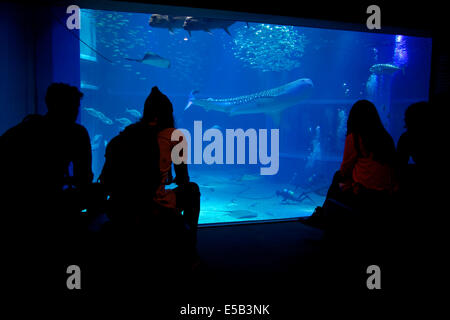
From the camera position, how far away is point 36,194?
1.69 meters

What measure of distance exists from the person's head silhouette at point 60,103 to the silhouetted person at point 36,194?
163 mm

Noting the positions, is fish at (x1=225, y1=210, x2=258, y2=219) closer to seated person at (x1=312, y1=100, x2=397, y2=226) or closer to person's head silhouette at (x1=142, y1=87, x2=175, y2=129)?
seated person at (x1=312, y1=100, x2=397, y2=226)

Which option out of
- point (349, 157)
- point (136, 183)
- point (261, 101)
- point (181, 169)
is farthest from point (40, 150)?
point (261, 101)

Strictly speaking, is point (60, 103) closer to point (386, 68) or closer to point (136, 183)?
point (136, 183)

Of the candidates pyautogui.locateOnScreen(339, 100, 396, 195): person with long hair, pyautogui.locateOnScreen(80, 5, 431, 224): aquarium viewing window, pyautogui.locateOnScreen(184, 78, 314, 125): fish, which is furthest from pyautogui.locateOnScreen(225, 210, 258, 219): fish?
pyautogui.locateOnScreen(339, 100, 396, 195): person with long hair

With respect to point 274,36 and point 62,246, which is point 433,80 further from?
point 274,36

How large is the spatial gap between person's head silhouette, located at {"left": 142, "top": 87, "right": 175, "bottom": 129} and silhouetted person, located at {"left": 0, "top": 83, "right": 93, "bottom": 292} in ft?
2.12

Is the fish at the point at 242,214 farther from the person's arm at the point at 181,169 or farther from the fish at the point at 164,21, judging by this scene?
the person's arm at the point at 181,169

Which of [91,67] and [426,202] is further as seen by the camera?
[91,67]

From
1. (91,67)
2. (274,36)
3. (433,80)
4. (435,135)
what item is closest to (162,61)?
(433,80)

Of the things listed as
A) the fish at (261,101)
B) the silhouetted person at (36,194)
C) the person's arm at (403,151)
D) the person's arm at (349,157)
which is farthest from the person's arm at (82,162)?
the fish at (261,101)

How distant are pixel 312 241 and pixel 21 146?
2.97 m

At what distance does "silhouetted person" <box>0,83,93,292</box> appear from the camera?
5.39ft
